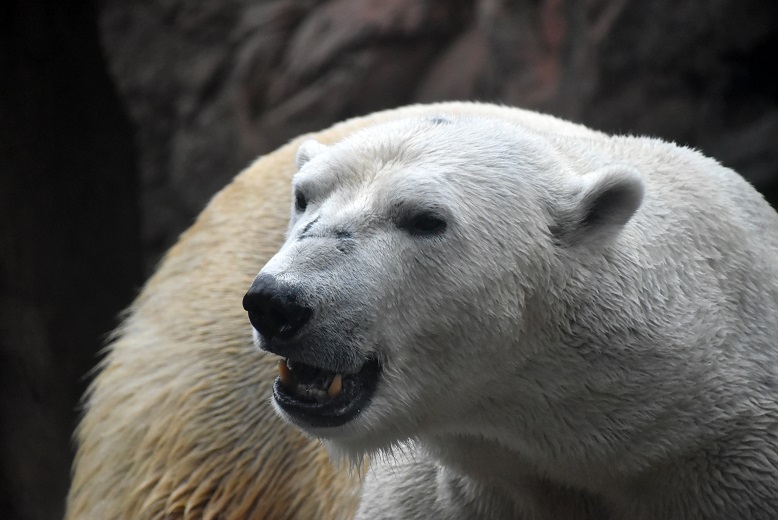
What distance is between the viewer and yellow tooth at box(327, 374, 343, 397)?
2.03 m

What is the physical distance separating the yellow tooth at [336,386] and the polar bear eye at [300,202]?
1.38 ft

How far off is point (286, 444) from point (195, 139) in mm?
4135

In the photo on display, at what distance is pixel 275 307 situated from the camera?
192 centimetres

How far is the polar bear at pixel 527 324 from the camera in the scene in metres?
2.02

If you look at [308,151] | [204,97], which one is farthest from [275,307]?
[204,97]

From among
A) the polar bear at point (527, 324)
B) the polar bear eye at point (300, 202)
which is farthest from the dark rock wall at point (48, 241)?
the polar bear at point (527, 324)

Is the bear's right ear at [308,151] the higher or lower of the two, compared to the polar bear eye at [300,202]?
higher

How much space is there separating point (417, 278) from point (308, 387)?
0.31m

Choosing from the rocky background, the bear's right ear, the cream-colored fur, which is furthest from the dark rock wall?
the bear's right ear

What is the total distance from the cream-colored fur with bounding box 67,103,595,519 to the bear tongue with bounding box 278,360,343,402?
947 mm

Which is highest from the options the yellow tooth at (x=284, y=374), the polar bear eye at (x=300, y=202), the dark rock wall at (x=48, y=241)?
the polar bear eye at (x=300, y=202)

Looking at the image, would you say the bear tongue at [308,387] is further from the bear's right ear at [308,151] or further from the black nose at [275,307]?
the bear's right ear at [308,151]

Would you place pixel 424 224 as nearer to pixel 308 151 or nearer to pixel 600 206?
pixel 600 206

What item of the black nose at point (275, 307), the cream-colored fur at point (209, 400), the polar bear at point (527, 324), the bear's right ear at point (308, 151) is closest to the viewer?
the black nose at point (275, 307)
